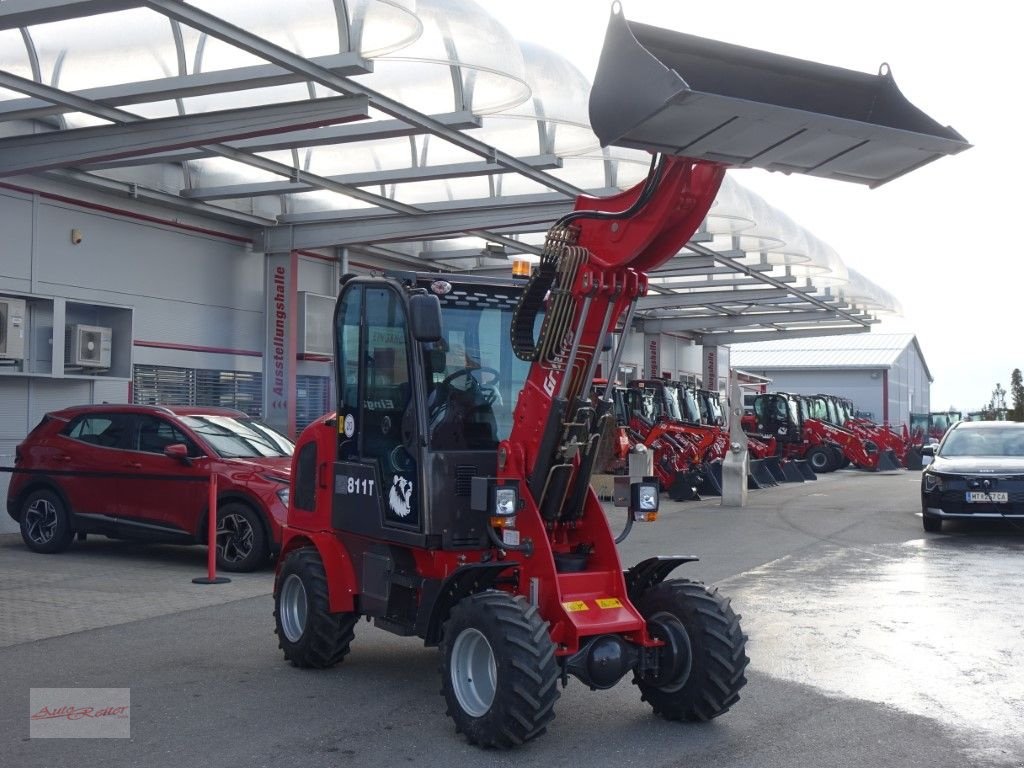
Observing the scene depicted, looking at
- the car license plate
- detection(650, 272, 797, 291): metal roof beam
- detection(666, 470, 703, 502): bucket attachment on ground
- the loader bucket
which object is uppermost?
detection(650, 272, 797, 291): metal roof beam

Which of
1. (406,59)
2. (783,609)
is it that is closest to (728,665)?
(783,609)

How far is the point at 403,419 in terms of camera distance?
6664 mm

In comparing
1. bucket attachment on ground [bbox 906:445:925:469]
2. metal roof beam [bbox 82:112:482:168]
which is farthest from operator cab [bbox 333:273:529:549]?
bucket attachment on ground [bbox 906:445:925:469]

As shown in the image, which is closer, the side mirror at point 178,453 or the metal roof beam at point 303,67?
the metal roof beam at point 303,67

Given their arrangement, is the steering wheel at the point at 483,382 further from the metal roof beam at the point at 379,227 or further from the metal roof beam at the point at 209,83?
the metal roof beam at the point at 379,227

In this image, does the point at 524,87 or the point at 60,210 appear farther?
the point at 60,210

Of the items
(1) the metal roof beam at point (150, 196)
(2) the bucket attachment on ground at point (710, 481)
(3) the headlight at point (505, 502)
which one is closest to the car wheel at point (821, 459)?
(2) the bucket attachment on ground at point (710, 481)

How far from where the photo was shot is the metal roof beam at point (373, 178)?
56.6ft

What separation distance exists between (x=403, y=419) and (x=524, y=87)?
8.26 meters

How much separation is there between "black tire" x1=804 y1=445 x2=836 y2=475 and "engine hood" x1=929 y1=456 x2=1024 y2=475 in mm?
17791

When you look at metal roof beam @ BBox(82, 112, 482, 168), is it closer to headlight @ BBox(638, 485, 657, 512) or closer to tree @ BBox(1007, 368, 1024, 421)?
headlight @ BBox(638, 485, 657, 512)

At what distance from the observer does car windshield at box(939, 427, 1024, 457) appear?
16.6 meters

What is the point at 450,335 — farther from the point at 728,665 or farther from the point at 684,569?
the point at 684,569

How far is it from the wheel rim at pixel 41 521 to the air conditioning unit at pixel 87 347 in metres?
3.40
